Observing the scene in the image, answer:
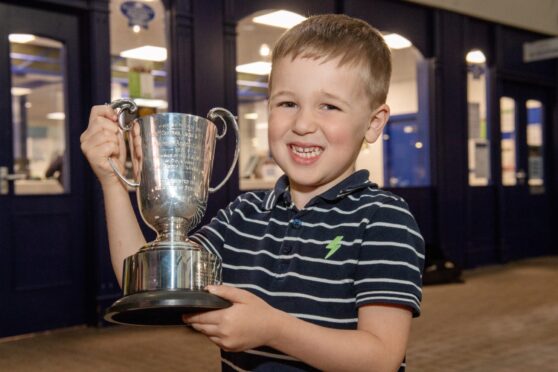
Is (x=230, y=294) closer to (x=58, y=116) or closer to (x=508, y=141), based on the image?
(x=58, y=116)

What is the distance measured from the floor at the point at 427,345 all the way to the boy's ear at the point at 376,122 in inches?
105

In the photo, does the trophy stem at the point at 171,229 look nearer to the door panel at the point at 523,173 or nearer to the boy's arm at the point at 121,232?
the boy's arm at the point at 121,232

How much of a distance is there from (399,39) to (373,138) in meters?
6.26

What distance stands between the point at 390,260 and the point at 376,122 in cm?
27

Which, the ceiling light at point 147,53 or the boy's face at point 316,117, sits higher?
the ceiling light at point 147,53

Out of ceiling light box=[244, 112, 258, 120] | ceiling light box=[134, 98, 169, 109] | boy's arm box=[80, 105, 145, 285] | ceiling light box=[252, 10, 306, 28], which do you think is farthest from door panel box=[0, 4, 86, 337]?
boy's arm box=[80, 105, 145, 285]

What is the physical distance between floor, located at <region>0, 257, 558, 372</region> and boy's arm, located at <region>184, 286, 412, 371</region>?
8.97 feet

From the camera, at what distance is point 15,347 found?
13.7ft

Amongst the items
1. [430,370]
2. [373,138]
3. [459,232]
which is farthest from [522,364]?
[459,232]

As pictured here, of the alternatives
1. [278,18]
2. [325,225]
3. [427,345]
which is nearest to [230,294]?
[325,225]

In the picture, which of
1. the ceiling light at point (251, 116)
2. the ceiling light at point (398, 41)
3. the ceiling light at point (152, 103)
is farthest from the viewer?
the ceiling light at point (398, 41)

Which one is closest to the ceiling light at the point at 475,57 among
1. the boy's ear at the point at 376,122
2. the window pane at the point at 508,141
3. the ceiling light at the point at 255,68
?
the window pane at the point at 508,141

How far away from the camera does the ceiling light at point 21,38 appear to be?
4500 millimetres

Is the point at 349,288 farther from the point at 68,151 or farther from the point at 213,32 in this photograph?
the point at 213,32
